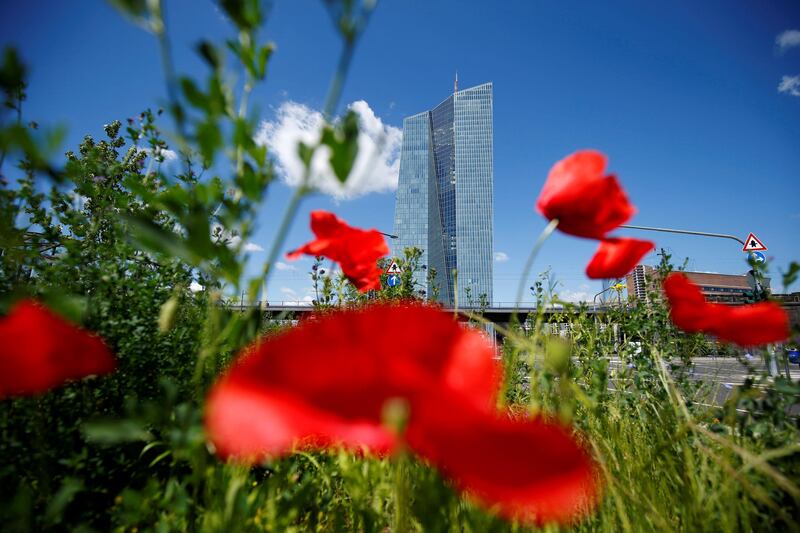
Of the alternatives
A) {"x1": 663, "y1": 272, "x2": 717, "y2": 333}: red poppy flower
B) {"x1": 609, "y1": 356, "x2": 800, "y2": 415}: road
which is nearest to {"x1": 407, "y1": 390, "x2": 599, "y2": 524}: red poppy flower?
{"x1": 663, "y1": 272, "x2": 717, "y2": 333}: red poppy flower

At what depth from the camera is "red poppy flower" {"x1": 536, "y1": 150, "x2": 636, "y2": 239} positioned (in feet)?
1.53

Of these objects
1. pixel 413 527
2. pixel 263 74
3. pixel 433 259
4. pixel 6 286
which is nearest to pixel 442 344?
pixel 263 74

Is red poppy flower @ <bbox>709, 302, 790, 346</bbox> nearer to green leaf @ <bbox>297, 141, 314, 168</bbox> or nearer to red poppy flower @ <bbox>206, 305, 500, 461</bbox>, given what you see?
red poppy flower @ <bbox>206, 305, 500, 461</bbox>

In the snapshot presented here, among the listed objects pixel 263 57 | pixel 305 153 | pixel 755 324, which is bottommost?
pixel 755 324

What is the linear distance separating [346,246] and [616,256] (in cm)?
40

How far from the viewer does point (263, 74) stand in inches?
17.0

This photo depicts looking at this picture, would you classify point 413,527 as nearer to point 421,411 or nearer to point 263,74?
point 421,411

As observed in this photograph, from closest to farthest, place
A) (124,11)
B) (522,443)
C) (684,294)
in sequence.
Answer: (522,443)
(124,11)
(684,294)

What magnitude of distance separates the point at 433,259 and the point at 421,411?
7912cm

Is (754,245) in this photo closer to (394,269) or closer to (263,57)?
(394,269)

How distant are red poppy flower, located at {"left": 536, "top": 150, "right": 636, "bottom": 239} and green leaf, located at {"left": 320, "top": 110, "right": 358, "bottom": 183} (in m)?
0.30

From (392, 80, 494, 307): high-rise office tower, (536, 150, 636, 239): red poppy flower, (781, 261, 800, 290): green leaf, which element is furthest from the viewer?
(392, 80, 494, 307): high-rise office tower

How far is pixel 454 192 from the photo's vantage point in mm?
83438

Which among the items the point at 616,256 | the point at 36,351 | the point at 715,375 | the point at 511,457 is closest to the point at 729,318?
the point at 616,256
